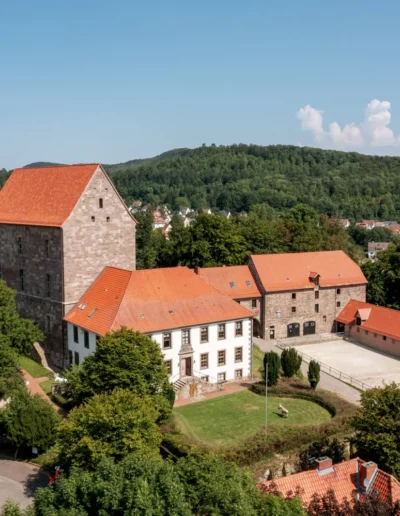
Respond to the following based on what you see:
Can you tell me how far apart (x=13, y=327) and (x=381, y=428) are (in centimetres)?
2397

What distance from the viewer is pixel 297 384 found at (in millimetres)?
41812

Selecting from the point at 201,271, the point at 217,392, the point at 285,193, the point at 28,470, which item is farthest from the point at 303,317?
the point at 285,193

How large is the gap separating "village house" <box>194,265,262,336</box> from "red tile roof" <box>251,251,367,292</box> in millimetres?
1235

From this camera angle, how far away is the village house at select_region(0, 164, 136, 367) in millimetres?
43656

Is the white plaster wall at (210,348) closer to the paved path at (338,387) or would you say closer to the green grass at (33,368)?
the green grass at (33,368)

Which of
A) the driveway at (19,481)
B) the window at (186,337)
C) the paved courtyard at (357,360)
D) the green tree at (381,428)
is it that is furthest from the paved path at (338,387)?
the driveway at (19,481)

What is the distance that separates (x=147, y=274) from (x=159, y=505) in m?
24.6

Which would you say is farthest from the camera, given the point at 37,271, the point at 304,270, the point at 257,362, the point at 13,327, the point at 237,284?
the point at 304,270

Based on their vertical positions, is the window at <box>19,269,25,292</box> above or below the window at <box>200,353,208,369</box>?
above

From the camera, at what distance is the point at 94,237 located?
147ft

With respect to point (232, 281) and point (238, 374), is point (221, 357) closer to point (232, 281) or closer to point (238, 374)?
point (238, 374)

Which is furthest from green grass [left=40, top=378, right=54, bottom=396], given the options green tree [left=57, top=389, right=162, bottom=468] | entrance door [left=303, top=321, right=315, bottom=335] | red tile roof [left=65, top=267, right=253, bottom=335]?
entrance door [left=303, top=321, right=315, bottom=335]

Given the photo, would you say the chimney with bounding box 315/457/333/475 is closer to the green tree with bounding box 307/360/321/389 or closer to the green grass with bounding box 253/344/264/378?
the green tree with bounding box 307/360/321/389

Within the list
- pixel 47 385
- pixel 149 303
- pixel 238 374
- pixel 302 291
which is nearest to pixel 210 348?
pixel 238 374
